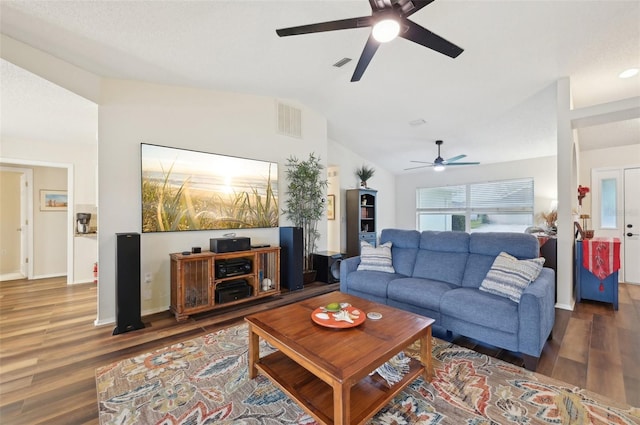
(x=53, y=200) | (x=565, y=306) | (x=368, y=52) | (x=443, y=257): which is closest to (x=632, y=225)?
(x=565, y=306)

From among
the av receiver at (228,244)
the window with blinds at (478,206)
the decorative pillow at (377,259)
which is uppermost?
the window with blinds at (478,206)

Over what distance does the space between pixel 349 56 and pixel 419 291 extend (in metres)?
2.75

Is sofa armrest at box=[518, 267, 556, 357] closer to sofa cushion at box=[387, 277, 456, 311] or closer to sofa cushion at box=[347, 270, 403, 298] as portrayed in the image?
sofa cushion at box=[387, 277, 456, 311]

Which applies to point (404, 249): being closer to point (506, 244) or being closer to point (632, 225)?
point (506, 244)

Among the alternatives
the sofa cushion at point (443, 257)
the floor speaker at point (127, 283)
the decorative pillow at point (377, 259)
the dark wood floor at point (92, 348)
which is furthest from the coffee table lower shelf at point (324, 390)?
the floor speaker at point (127, 283)

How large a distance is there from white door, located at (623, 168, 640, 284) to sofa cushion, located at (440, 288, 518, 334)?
435 cm

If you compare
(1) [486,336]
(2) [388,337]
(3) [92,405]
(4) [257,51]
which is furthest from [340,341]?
(4) [257,51]

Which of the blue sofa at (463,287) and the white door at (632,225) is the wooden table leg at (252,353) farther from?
the white door at (632,225)

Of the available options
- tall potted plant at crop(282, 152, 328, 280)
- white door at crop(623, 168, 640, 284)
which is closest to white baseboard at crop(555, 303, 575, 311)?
white door at crop(623, 168, 640, 284)

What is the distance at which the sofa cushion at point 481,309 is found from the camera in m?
2.12

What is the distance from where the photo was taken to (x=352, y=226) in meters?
6.13

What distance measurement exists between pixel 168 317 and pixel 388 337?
2.74 meters

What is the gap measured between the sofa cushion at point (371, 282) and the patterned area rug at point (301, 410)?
0.93m

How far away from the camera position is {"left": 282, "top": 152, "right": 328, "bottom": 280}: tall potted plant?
15.0 feet
